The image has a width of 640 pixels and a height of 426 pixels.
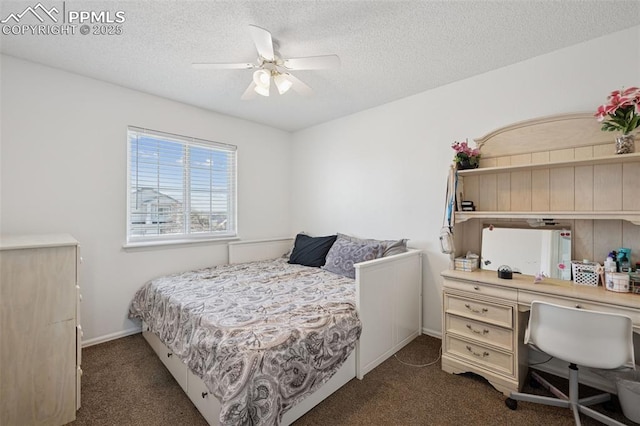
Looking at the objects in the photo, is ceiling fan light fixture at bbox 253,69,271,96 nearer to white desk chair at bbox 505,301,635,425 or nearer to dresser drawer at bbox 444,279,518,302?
dresser drawer at bbox 444,279,518,302

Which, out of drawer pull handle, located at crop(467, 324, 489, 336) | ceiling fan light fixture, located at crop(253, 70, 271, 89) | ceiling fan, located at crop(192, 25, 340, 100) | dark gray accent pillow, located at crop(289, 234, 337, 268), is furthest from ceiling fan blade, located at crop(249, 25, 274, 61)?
drawer pull handle, located at crop(467, 324, 489, 336)

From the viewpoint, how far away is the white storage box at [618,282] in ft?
5.45

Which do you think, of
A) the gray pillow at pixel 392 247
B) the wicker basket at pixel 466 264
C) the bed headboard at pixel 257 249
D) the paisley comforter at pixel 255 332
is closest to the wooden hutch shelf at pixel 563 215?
the wicker basket at pixel 466 264

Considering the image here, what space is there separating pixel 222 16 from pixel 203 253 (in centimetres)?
248

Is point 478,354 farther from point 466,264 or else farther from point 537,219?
point 537,219

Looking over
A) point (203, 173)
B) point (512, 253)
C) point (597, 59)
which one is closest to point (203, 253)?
point (203, 173)

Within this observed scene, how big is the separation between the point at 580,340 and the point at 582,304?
0.27m

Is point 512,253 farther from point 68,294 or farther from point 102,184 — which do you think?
point 102,184

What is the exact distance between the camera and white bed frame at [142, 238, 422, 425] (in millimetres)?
1695

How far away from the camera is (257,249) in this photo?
369 centimetres

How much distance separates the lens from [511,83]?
2.33 metres

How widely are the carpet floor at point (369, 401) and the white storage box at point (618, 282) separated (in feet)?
2.53

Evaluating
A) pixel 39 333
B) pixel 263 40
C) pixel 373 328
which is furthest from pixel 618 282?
pixel 39 333

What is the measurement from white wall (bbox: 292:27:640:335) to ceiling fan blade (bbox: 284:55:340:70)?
142cm
